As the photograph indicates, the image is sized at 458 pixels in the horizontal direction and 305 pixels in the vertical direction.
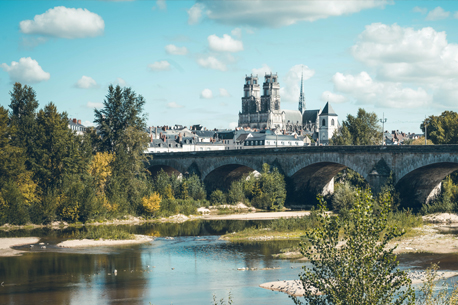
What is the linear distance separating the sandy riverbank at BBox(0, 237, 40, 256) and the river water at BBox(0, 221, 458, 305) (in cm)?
105

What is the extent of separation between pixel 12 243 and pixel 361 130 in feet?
200

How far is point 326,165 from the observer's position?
6169 centimetres

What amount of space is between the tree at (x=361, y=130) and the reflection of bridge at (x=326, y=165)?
2059 centimetres

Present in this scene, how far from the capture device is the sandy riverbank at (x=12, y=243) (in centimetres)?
3396

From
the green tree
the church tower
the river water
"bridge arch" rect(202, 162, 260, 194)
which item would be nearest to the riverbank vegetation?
the green tree

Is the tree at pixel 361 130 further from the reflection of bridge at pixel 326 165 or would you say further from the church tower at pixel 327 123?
the church tower at pixel 327 123

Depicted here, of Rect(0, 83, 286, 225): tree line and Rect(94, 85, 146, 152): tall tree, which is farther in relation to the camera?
Rect(94, 85, 146, 152): tall tree

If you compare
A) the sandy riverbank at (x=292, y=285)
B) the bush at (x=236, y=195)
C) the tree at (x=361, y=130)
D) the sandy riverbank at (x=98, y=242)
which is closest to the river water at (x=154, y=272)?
the sandy riverbank at (x=292, y=285)

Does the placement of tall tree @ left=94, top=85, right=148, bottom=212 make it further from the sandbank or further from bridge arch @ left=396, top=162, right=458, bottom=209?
bridge arch @ left=396, top=162, right=458, bottom=209

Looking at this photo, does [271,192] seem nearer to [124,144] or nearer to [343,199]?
[343,199]

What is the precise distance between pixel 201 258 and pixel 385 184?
2594 centimetres

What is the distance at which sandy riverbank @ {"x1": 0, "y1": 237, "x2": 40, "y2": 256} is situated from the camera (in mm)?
33956

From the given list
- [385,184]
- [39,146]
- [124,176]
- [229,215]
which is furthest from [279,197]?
[39,146]

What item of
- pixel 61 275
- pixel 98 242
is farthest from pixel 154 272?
pixel 98 242
